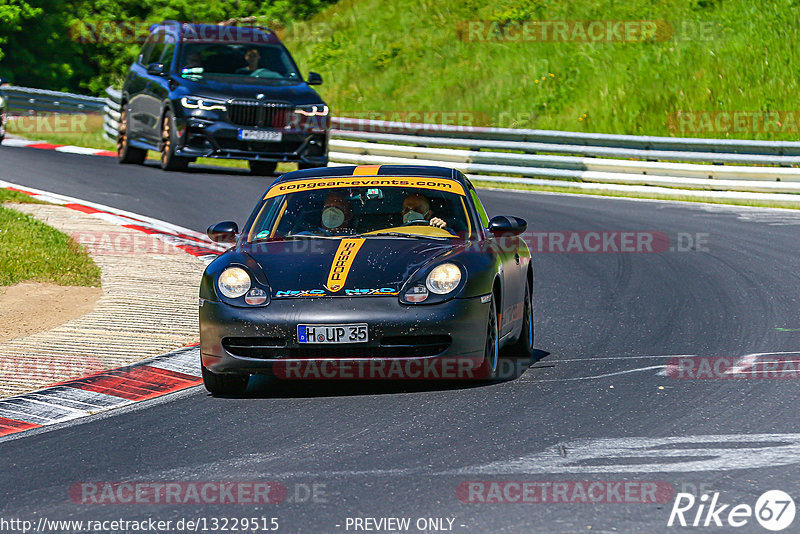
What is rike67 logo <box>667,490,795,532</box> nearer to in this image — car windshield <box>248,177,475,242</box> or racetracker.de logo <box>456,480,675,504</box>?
racetracker.de logo <box>456,480,675,504</box>

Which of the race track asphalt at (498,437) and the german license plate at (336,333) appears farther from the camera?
the german license plate at (336,333)

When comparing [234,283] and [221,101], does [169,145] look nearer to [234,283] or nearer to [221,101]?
[221,101]

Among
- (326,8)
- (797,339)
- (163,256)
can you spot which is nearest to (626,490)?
(797,339)

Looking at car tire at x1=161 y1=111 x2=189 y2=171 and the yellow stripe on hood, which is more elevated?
the yellow stripe on hood

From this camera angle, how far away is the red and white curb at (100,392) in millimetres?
7598

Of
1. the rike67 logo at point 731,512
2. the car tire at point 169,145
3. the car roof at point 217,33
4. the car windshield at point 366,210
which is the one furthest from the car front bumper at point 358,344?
the car roof at point 217,33

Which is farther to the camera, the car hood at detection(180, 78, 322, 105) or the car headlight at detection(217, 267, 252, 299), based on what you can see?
the car hood at detection(180, 78, 322, 105)

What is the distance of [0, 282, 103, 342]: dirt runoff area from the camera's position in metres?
10.3

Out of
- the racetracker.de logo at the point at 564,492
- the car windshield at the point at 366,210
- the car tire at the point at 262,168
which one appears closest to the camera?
the racetracker.de logo at the point at 564,492

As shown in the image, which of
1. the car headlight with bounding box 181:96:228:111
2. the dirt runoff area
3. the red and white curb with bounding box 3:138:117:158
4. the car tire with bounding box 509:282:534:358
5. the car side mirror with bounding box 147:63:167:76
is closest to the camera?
the car tire with bounding box 509:282:534:358

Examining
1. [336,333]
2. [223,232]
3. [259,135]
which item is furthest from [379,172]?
[259,135]

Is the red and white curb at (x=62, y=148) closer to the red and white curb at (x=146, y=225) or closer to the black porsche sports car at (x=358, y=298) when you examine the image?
the red and white curb at (x=146, y=225)

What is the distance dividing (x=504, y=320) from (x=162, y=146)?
13.0 metres

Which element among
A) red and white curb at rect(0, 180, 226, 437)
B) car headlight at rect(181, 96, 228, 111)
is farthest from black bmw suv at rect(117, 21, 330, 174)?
red and white curb at rect(0, 180, 226, 437)
